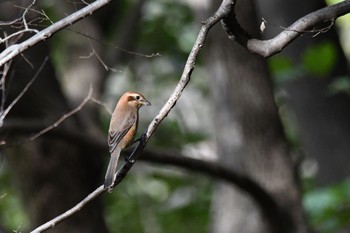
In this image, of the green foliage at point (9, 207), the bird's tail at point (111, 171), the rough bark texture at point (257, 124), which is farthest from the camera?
the green foliage at point (9, 207)

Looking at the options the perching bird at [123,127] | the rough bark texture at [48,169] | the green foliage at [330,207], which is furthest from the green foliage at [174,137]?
the perching bird at [123,127]

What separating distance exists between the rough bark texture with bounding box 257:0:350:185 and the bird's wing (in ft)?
15.0

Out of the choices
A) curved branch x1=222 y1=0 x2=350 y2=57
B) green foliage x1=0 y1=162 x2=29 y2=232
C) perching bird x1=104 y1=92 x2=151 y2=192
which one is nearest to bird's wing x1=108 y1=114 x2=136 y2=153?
perching bird x1=104 y1=92 x2=151 y2=192

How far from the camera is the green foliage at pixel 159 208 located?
29.4ft

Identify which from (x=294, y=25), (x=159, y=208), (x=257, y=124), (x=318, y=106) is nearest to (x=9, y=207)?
(x=159, y=208)

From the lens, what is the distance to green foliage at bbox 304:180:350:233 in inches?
223

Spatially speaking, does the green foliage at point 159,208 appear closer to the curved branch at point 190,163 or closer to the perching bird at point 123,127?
the curved branch at point 190,163

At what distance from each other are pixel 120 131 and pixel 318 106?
4.91 meters

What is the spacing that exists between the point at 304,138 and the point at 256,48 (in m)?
5.92

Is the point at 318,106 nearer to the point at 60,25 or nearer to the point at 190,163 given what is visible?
the point at 190,163

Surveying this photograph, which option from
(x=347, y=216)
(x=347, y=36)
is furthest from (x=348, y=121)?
(x=347, y=36)

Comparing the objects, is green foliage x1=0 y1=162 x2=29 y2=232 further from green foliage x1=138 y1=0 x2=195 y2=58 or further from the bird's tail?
the bird's tail

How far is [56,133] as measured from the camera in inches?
219

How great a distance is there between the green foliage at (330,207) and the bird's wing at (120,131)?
200 cm
